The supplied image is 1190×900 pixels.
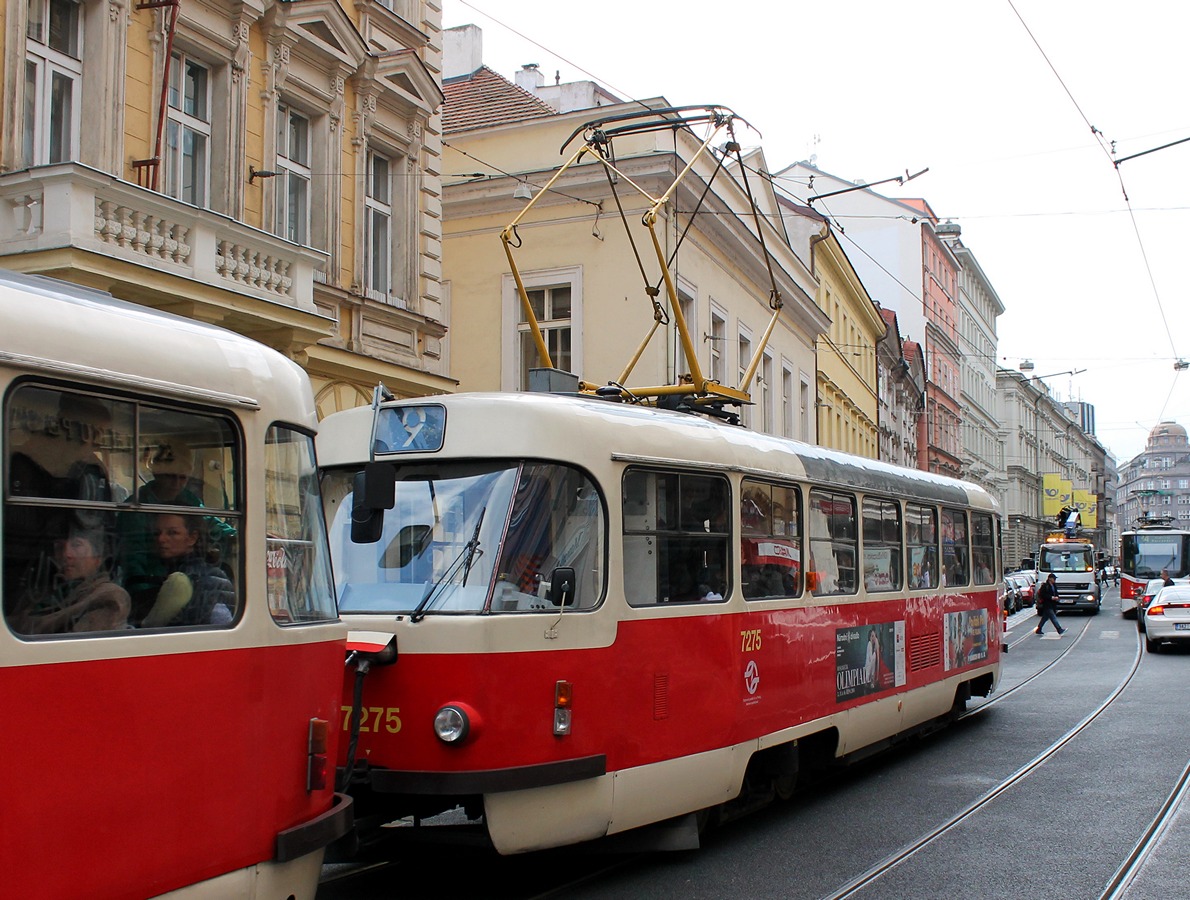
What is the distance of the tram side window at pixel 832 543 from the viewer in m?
9.52

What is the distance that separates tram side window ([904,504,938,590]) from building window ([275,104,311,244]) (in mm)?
7683

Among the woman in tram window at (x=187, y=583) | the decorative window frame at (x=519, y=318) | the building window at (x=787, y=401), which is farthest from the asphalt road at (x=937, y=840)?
the building window at (x=787, y=401)

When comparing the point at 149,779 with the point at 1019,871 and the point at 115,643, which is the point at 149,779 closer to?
the point at 115,643

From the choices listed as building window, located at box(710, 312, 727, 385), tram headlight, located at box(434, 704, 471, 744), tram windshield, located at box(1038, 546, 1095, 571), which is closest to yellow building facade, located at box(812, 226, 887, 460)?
building window, located at box(710, 312, 727, 385)

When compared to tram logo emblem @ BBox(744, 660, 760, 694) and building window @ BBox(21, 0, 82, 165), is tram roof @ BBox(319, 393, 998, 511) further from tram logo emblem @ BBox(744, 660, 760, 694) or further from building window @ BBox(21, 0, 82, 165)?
building window @ BBox(21, 0, 82, 165)

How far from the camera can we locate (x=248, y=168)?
14305 millimetres

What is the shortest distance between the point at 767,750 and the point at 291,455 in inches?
183

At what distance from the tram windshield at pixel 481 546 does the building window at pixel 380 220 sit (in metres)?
10.5

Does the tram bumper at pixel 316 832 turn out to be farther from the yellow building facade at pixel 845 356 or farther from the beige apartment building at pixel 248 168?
the yellow building facade at pixel 845 356

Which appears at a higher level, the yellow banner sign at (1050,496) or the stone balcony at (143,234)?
the yellow banner sign at (1050,496)

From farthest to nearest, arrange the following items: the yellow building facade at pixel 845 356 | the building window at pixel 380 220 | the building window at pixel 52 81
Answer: the yellow building facade at pixel 845 356 < the building window at pixel 380 220 < the building window at pixel 52 81

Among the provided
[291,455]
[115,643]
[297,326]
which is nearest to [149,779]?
[115,643]

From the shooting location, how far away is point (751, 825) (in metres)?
8.81

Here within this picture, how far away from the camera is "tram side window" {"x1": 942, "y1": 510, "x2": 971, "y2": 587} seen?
514 inches
